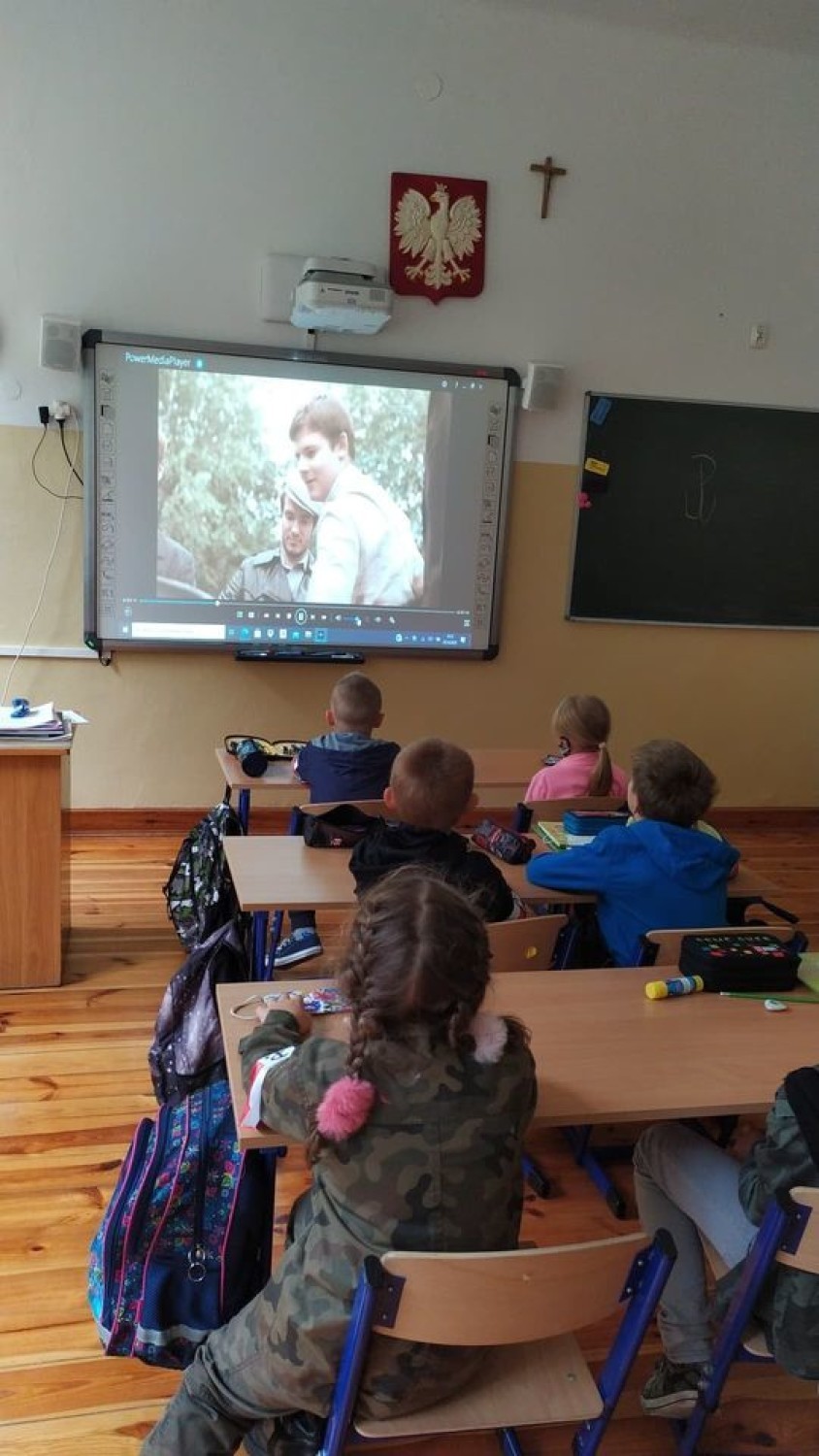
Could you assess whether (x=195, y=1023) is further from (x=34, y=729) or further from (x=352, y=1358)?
(x=352, y=1358)

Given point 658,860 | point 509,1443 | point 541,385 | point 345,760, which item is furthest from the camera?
point 541,385

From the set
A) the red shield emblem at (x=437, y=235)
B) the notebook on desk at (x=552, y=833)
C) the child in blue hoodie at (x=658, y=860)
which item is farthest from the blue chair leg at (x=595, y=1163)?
the red shield emblem at (x=437, y=235)

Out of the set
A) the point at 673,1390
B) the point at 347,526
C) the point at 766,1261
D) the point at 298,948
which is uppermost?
the point at 347,526

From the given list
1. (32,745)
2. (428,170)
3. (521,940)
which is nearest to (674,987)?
(521,940)

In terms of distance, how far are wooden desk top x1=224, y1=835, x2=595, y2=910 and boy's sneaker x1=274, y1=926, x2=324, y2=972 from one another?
499 mm

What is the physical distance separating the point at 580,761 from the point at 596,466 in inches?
86.5

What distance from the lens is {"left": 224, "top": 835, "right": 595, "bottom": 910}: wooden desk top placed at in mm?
2398

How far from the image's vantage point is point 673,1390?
1.78 metres

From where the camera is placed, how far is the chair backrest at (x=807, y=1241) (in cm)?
136

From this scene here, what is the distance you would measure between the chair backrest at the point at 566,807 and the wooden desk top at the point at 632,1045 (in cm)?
105

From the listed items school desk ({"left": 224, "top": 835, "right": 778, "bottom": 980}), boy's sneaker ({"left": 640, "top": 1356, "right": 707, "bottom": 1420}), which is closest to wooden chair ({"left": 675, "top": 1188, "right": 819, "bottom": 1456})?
boy's sneaker ({"left": 640, "top": 1356, "right": 707, "bottom": 1420})

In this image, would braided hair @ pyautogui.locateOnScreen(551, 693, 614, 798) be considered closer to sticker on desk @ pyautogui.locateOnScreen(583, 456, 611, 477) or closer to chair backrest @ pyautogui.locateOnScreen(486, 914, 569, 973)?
chair backrest @ pyautogui.locateOnScreen(486, 914, 569, 973)

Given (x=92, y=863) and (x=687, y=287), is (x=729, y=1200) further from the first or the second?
(x=687, y=287)

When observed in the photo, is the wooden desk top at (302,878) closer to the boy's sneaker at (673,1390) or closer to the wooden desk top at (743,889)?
the wooden desk top at (743,889)
